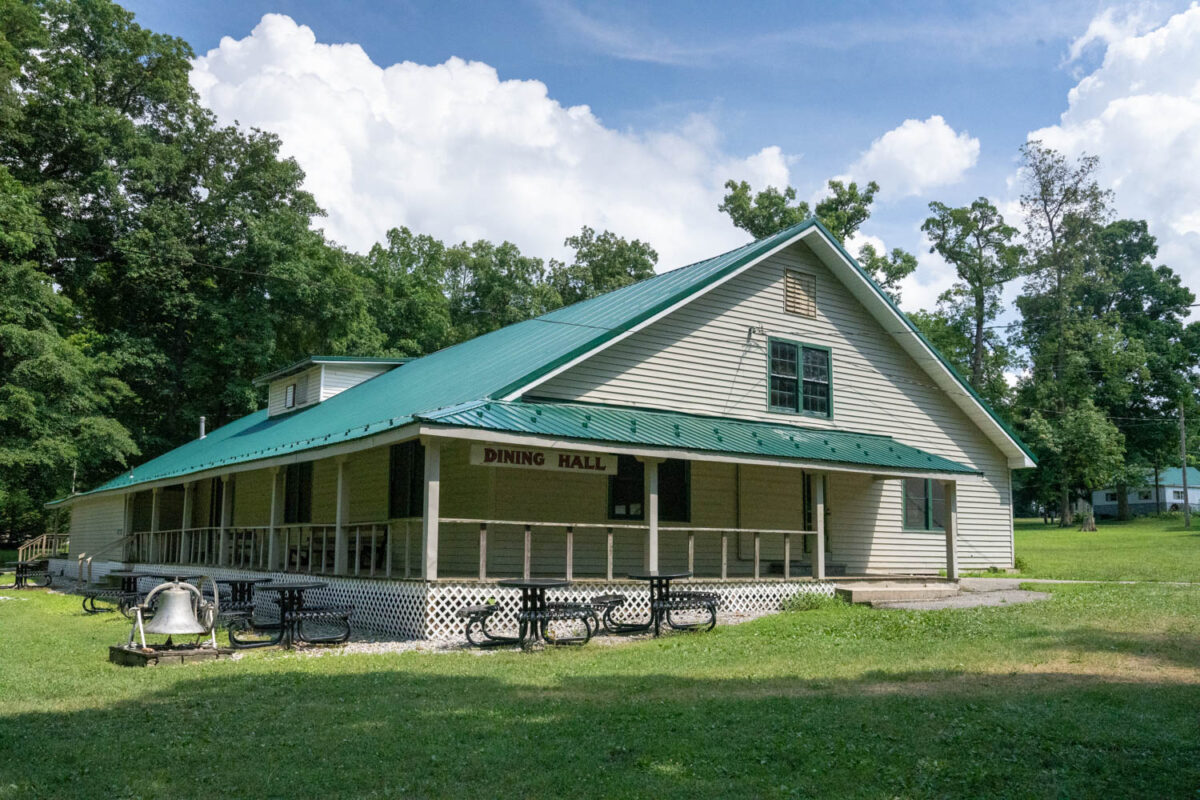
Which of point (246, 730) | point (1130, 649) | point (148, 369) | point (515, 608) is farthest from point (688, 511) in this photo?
point (148, 369)

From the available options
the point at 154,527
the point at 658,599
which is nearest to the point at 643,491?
the point at 658,599

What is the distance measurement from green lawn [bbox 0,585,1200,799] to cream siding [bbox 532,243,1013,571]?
265 inches

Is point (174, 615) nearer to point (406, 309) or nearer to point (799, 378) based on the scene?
point (799, 378)

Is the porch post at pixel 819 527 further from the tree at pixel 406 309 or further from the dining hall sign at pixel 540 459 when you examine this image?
the tree at pixel 406 309

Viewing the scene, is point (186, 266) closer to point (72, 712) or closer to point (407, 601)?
point (407, 601)

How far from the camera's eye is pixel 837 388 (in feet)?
70.9

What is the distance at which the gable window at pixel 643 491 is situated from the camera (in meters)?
18.5

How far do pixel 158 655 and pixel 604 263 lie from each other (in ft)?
152

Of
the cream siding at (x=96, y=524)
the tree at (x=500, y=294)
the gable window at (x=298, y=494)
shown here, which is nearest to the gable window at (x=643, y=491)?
the gable window at (x=298, y=494)

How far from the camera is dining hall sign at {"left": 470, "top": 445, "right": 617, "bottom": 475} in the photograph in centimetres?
1475

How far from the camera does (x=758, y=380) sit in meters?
20.2

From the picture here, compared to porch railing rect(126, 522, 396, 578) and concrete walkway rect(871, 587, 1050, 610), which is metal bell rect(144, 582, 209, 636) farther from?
concrete walkway rect(871, 587, 1050, 610)

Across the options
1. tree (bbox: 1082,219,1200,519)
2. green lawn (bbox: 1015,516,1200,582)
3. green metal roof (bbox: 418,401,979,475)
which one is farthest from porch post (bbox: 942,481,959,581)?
tree (bbox: 1082,219,1200,519)

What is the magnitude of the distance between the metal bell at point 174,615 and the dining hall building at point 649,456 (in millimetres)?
3124
